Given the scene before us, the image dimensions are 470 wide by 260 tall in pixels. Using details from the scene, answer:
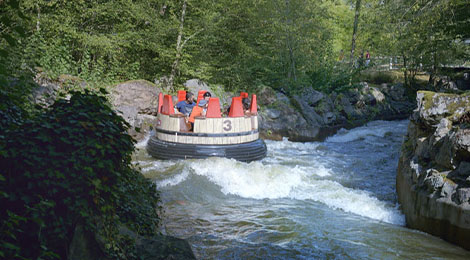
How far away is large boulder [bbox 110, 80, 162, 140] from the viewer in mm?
13480

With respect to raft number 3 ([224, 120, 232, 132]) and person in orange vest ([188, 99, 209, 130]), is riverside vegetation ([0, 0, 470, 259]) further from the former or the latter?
raft number 3 ([224, 120, 232, 132])

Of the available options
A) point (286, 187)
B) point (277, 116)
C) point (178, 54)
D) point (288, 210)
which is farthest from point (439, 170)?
point (178, 54)

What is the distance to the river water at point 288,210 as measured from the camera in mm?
5387

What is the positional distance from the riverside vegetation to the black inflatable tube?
2.87 metres

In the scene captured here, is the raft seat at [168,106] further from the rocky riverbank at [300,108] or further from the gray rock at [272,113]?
the gray rock at [272,113]

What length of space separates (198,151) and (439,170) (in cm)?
556

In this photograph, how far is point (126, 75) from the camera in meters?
16.6

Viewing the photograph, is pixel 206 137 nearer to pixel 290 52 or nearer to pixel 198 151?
pixel 198 151

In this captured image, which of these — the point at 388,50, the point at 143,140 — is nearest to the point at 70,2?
the point at 143,140

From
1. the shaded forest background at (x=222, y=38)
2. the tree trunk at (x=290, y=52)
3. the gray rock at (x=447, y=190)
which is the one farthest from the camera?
the tree trunk at (x=290, y=52)

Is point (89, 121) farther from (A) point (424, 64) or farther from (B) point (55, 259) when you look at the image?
(A) point (424, 64)

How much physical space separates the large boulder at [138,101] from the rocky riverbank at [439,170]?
867 cm

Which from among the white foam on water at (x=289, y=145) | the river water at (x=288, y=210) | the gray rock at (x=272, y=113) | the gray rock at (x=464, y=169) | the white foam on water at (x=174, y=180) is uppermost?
the gray rock at (x=272, y=113)

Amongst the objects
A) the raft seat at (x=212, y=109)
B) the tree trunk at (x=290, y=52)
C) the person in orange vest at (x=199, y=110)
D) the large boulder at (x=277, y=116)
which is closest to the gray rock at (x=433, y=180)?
the raft seat at (x=212, y=109)
